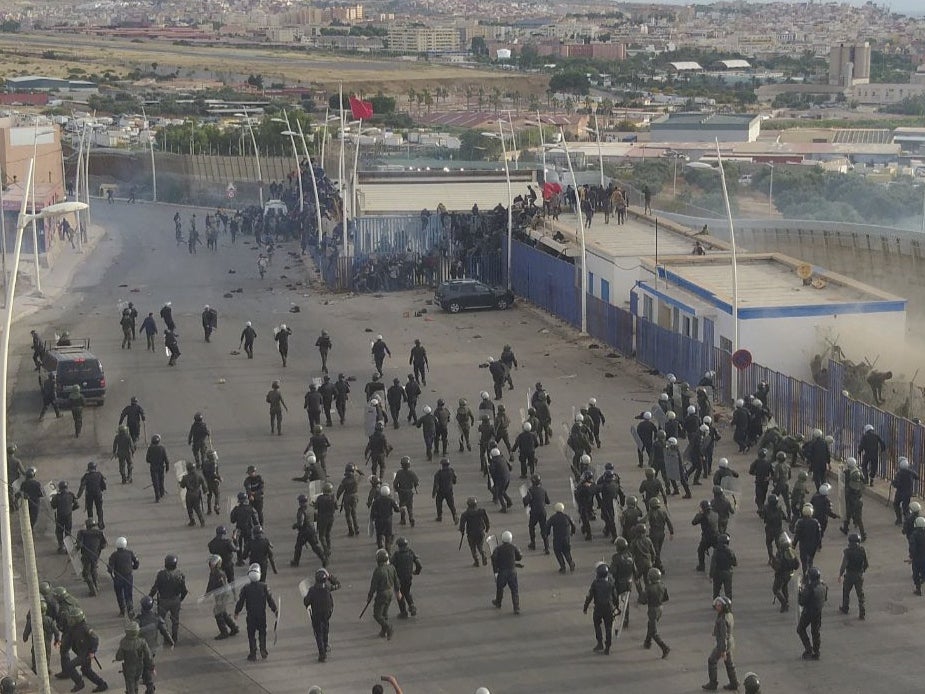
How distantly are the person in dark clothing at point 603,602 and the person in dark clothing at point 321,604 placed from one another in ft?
8.96

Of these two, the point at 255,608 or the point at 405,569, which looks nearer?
the point at 255,608

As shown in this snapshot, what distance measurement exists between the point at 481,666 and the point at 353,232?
97.2ft

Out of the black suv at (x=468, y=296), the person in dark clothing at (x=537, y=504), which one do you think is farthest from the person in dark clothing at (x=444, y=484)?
the black suv at (x=468, y=296)

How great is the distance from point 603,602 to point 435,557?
4.17 metres

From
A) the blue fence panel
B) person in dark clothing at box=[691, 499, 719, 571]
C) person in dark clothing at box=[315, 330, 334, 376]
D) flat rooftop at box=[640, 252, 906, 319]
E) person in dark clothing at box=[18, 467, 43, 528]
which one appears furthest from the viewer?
the blue fence panel

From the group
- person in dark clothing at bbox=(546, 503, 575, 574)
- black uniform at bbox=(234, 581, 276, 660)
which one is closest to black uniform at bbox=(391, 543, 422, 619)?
black uniform at bbox=(234, 581, 276, 660)

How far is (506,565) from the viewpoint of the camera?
17.6 meters

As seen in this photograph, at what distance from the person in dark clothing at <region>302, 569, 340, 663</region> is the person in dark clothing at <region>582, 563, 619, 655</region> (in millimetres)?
2732

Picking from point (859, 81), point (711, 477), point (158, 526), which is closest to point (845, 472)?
point (711, 477)

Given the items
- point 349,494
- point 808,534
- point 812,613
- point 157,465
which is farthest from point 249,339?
point 812,613

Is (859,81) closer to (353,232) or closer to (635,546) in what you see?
(353,232)

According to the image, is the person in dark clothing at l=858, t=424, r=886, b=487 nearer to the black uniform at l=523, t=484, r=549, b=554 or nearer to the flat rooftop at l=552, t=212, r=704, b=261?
the black uniform at l=523, t=484, r=549, b=554

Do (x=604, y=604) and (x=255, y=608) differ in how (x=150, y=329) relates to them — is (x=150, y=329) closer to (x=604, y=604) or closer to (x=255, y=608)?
(x=255, y=608)

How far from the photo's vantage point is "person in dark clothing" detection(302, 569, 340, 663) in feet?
53.1
